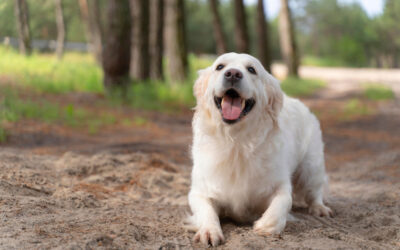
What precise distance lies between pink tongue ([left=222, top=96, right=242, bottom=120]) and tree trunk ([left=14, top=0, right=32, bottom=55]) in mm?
5400

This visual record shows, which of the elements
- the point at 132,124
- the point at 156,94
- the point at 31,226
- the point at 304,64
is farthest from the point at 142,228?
the point at 304,64

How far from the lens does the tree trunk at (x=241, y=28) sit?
15.2m

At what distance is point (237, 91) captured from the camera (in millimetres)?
3373

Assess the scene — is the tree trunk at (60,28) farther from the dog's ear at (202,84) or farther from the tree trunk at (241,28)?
the dog's ear at (202,84)

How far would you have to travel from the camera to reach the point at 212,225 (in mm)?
3229

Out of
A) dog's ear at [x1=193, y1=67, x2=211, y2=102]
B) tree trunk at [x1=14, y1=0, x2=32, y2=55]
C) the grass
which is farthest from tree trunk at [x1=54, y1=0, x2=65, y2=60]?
the grass

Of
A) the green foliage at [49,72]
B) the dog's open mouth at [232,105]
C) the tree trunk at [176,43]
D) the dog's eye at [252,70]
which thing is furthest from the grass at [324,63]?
the dog's open mouth at [232,105]

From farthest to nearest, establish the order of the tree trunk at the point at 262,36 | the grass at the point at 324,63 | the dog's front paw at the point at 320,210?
the grass at the point at 324,63
the tree trunk at the point at 262,36
the dog's front paw at the point at 320,210

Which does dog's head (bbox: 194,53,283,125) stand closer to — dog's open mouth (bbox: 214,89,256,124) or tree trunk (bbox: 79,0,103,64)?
dog's open mouth (bbox: 214,89,256,124)

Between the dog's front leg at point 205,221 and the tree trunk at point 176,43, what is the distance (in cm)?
1047

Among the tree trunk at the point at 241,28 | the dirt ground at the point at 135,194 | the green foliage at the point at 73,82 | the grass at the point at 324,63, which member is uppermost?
the tree trunk at the point at 241,28

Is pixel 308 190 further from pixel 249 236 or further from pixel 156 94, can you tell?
pixel 156 94

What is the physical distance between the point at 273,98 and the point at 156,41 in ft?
37.7

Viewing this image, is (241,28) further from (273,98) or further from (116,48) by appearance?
(273,98)
